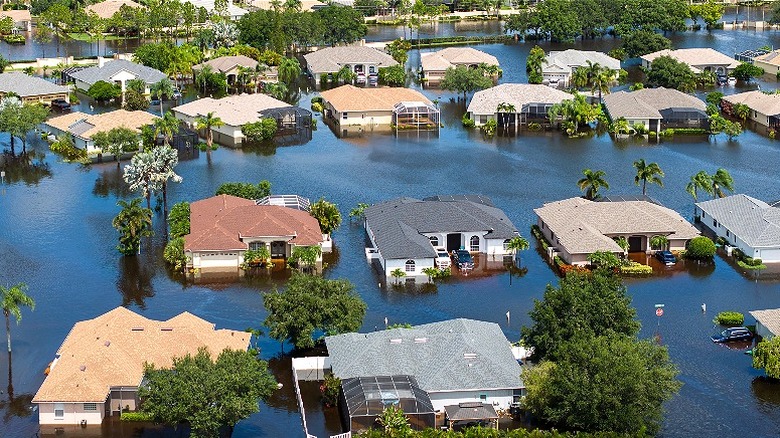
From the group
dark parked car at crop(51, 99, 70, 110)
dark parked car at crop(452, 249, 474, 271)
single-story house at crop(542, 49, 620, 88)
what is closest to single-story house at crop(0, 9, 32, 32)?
dark parked car at crop(51, 99, 70, 110)

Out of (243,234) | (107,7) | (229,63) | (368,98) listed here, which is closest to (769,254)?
Result: (243,234)

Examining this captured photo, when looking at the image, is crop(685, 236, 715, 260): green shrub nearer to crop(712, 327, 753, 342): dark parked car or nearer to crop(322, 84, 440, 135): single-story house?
crop(712, 327, 753, 342): dark parked car

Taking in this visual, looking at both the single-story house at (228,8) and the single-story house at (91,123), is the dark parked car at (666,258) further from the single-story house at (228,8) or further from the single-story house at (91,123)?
the single-story house at (228,8)

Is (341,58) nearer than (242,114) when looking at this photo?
No

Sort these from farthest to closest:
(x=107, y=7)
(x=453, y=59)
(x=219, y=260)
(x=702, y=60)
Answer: (x=107, y=7)
(x=453, y=59)
(x=702, y=60)
(x=219, y=260)

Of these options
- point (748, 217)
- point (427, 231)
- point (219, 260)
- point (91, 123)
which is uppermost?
point (91, 123)

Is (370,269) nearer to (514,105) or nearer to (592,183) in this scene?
(592,183)

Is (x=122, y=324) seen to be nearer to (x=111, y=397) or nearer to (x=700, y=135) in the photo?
(x=111, y=397)
